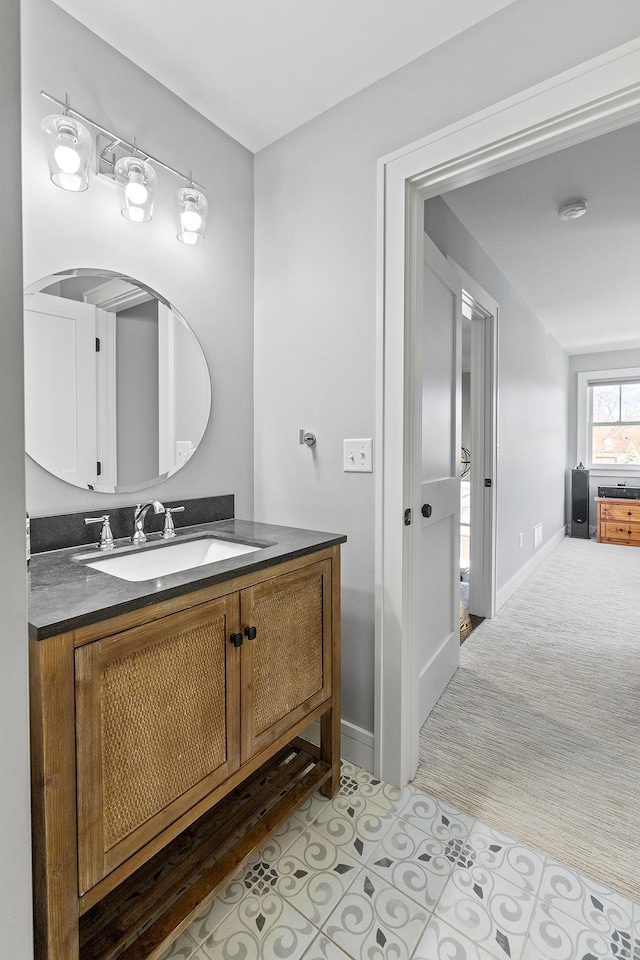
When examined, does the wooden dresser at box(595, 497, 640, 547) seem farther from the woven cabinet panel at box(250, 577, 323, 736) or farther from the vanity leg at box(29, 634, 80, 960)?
the vanity leg at box(29, 634, 80, 960)

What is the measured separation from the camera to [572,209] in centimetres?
254

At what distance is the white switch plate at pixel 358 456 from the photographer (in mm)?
1688

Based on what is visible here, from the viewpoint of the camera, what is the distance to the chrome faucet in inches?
59.2

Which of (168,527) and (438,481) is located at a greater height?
(438,481)

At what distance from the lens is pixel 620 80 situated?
118 cm

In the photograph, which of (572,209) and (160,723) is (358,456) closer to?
(160,723)

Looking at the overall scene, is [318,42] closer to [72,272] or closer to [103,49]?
[103,49]

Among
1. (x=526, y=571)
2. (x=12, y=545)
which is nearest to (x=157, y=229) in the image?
(x=12, y=545)

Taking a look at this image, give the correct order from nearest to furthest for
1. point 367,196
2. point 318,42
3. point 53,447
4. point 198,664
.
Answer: point 198,664, point 53,447, point 318,42, point 367,196

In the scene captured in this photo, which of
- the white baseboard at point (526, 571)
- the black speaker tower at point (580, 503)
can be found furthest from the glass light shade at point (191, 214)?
the black speaker tower at point (580, 503)

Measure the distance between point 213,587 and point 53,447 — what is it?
70cm

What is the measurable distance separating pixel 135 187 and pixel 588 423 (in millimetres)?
6501

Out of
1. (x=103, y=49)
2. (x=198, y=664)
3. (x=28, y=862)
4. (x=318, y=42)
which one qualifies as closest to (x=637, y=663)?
(x=198, y=664)

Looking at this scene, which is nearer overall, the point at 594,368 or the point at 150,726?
the point at 150,726
